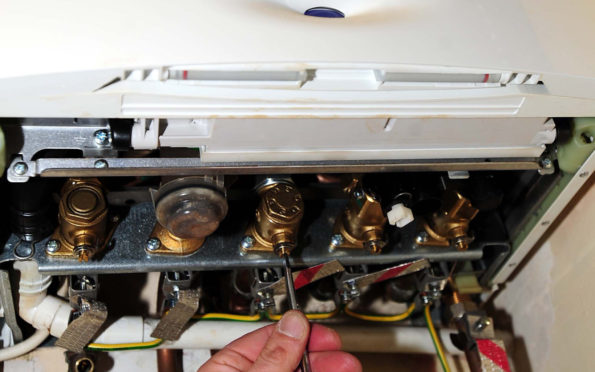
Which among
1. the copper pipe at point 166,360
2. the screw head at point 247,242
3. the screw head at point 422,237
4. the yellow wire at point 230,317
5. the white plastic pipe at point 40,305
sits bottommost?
the copper pipe at point 166,360

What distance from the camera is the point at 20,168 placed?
0.72m

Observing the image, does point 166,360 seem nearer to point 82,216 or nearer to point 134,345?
point 134,345

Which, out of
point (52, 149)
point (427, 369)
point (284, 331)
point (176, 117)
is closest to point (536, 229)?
point (427, 369)

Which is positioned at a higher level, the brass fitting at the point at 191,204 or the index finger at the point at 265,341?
the brass fitting at the point at 191,204

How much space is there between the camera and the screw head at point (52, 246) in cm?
87

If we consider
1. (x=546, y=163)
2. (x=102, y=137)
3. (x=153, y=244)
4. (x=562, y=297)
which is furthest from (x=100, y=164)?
(x=562, y=297)

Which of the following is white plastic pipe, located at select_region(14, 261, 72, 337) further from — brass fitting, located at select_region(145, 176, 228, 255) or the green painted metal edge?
the green painted metal edge

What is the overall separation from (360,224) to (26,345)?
51 centimetres

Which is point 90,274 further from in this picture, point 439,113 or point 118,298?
point 439,113

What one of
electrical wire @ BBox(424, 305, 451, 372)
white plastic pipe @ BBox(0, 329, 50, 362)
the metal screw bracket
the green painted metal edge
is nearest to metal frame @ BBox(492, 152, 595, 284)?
the green painted metal edge

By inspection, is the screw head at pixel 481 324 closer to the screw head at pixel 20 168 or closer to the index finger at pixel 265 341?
the index finger at pixel 265 341

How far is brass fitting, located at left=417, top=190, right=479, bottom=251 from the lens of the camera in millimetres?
915

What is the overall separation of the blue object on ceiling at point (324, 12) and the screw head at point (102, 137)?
0.30 m

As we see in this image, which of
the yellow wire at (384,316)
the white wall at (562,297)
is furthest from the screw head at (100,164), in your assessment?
the white wall at (562,297)
